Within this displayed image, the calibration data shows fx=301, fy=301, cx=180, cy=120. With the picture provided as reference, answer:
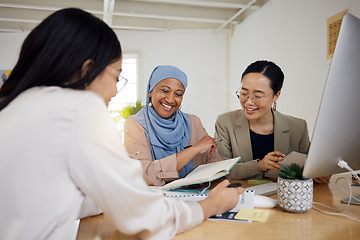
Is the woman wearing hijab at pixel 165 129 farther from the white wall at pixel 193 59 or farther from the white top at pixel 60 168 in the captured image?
the white wall at pixel 193 59

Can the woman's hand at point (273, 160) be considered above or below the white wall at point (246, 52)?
below

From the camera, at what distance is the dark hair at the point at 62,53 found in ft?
2.37

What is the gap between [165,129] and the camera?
1.82m

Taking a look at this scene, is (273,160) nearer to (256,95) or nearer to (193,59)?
(256,95)

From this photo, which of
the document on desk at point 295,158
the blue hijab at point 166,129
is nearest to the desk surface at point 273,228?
the document on desk at point 295,158

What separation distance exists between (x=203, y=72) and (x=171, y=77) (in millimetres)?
4459

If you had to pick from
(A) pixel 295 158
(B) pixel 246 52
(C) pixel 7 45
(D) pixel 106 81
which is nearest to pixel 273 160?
(A) pixel 295 158

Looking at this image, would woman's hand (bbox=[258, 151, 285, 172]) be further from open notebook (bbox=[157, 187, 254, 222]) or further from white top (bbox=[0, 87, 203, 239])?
white top (bbox=[0, 87, 203, 239])

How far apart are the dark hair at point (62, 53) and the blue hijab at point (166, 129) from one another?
102cm

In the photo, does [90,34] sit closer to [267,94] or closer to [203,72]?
[267,94]

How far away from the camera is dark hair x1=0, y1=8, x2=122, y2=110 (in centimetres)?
72

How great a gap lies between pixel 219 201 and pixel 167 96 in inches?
41.1

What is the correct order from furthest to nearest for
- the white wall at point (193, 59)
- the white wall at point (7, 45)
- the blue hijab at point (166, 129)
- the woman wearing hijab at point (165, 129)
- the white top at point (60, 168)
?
the white wall at point (193, 59)
the white wall at point (7, 45)
the blue hijab at point (166, 129)
the woman wearing hijab at point (165, 129)
the white top at point (60, 168)

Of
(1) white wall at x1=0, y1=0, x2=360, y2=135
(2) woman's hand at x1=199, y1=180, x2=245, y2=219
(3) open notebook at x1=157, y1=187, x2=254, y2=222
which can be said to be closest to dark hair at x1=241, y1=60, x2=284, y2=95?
(3) open notebook at x1=157, y1=187, x2=254, y2=222
